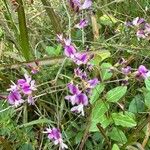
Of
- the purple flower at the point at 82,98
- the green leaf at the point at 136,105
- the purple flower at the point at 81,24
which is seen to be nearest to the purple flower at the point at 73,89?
the purple flower at the point at 82,98

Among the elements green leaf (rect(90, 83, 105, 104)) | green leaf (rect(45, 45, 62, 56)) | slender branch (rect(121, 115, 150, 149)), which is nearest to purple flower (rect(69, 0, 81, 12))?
green leaf (rect(45, 45, 62, 56))

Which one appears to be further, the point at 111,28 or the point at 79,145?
the point at 111,28

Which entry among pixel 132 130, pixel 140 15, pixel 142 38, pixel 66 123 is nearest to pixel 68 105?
pixel 66 123

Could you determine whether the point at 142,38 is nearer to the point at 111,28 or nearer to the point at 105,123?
the point at 111,28

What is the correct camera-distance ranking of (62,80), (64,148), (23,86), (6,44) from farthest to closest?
(6,44) < (62,80) < (64,148) < (23,86)

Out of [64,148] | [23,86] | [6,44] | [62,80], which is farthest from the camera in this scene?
[6,44]

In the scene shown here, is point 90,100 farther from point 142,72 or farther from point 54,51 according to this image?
point 54,51

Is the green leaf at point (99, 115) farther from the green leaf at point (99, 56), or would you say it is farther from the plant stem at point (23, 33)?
the plant stem at point (23, 33)
